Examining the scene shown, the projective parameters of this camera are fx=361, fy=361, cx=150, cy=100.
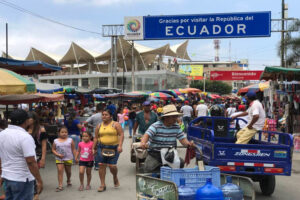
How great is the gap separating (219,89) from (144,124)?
86205 mm

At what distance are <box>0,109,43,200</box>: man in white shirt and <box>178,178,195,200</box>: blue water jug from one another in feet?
5.06

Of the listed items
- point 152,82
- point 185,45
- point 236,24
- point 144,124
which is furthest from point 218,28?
point 185,45

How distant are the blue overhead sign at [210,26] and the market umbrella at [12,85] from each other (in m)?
9.87

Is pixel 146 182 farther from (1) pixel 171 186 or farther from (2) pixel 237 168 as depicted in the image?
(2) pixel 237 168

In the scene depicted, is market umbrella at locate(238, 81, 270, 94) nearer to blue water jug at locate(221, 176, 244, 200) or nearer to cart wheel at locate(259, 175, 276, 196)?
cart wheel at locate(259, 175, 276, 196)

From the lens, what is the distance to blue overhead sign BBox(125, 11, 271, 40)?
1563 centimetres

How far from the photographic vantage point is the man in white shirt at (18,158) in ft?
12.2

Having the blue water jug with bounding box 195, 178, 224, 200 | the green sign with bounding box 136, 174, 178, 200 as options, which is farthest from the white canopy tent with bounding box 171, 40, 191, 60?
the blue water jug with bounding box 195, 178, 224, 200

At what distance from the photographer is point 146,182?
4.33 metres

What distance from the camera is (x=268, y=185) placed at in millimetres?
6348

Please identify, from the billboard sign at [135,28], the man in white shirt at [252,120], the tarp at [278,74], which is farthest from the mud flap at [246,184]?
the billboard sign at [135,28]

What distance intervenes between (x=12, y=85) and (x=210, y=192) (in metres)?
4.41

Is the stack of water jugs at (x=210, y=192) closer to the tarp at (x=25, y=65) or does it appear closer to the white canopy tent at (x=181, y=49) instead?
the tarp at (x=25, y=65)

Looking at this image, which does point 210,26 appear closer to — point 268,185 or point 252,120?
point 252,120
